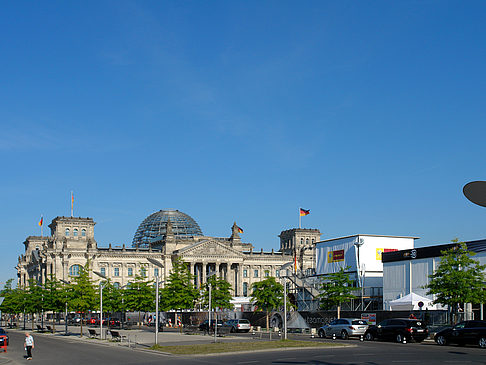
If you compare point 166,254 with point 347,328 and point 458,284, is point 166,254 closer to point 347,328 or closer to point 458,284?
point 347,328

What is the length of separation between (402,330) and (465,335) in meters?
5.87

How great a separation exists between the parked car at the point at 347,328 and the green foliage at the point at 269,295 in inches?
804

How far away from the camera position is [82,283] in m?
69.0

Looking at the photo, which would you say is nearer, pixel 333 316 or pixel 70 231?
pixel 333 316

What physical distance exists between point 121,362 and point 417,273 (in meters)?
41.7

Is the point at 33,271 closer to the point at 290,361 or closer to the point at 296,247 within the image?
the point at 296,247

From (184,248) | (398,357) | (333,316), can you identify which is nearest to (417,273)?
(333,316)

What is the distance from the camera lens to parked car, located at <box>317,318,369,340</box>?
52328 mm

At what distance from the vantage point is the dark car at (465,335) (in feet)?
131

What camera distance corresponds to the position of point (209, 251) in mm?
146750

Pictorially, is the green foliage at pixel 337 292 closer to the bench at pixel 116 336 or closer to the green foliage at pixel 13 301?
the bench at pixel 116 336

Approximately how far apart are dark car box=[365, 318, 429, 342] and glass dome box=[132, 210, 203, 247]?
11850cm

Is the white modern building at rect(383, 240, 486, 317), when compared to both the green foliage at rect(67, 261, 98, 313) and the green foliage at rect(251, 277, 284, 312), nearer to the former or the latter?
the green foliage at rect(251, 277, 284, 312)

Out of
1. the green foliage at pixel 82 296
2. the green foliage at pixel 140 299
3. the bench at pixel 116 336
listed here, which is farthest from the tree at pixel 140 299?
the bench at pixel 116 336
